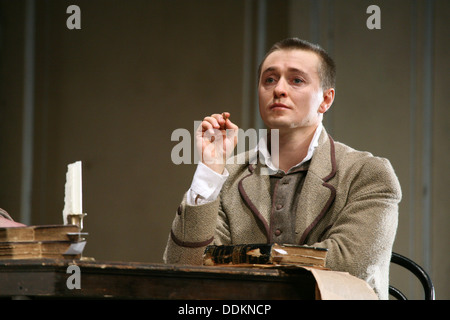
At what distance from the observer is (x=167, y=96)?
3.67 m

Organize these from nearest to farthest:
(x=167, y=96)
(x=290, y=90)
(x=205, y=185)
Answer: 1. (x=205, y=185)
2. (x=290, y=90)
3. (x=167, y=96)

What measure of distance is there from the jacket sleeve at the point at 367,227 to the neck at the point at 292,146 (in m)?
0.25

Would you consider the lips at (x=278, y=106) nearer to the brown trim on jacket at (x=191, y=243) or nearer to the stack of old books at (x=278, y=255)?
the brown trim on jacket at (x=191, y=243)

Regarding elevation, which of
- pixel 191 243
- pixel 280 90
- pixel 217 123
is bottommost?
pixel 191 243

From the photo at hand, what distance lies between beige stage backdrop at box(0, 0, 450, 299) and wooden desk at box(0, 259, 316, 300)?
2045mm

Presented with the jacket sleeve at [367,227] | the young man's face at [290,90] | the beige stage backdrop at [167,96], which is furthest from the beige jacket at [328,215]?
the beige stage backdrop at [167,96]

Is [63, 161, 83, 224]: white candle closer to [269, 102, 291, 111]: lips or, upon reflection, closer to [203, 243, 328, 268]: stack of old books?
[203, 243, 328, 268]: stack of old books

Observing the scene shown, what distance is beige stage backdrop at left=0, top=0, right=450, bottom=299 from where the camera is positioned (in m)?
3.19

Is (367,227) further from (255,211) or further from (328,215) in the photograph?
(255,211)

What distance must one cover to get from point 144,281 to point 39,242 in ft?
0.89

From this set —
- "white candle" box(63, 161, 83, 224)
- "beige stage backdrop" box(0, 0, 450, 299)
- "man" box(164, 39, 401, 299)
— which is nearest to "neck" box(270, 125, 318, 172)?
"man" box(164, 39, 401, 299)

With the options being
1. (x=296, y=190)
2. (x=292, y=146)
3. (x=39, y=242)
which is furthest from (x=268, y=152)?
(x=39, y=242)

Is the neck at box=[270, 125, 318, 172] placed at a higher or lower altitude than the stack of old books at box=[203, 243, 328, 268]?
higher
